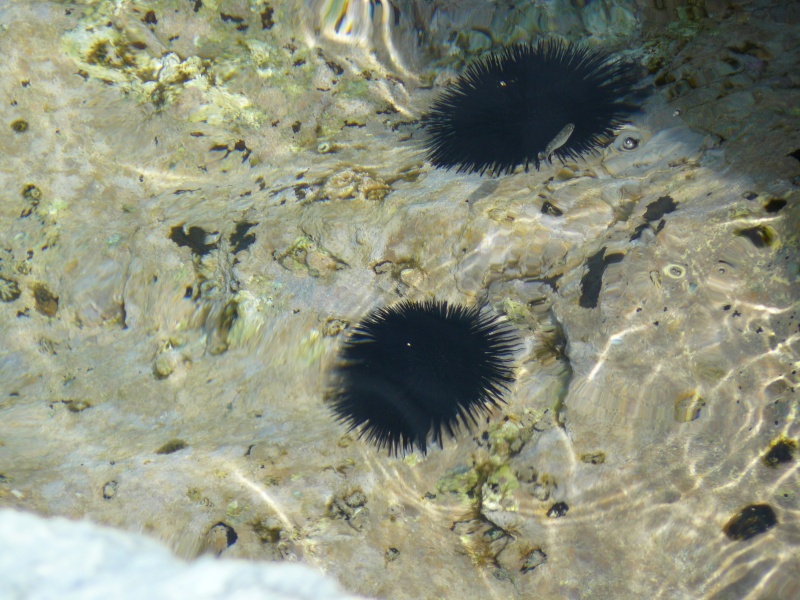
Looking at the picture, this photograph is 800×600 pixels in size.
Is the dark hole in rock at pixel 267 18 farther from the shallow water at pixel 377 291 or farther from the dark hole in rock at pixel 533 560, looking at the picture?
the dark hole in rock at pixel 533 560

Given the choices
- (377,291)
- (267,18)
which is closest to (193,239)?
(377,291)

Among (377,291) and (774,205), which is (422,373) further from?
(774,205)

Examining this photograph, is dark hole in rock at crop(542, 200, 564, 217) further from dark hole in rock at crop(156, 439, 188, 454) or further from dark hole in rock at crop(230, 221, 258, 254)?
dark hole in rock at crop(156, 439, 188, 454)

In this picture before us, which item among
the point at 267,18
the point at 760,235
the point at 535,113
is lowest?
the point at 760,235

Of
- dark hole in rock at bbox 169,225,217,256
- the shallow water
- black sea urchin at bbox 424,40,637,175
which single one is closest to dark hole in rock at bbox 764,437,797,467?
the shallow water

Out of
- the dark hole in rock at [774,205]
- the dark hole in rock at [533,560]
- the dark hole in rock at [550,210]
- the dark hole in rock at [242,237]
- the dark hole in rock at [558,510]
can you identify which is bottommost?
the dark hole in rock at [533,560]

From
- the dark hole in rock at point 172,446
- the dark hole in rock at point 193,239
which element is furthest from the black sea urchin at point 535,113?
the dark hole in rock at point 172,446
